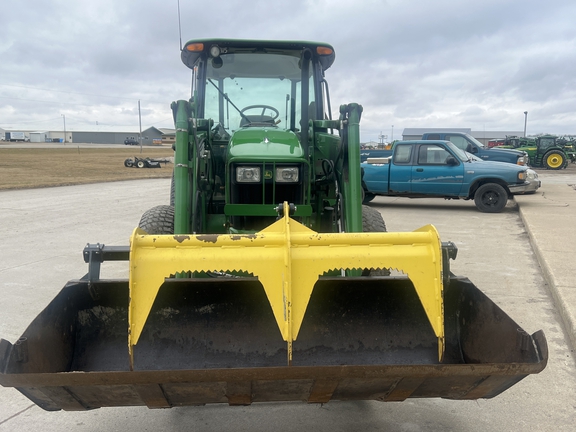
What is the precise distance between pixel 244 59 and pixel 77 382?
343cm

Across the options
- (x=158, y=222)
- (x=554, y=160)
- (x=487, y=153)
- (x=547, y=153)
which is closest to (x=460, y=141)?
Result: (x=487, y=153)

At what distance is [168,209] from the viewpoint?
5.05m

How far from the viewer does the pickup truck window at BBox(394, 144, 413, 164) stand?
1275 centimetres

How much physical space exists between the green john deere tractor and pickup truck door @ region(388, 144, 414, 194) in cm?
824

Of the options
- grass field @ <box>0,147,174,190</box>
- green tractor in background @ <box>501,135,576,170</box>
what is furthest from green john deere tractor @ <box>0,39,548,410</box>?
green tractor in background @ <box>501,135,576,170</box>

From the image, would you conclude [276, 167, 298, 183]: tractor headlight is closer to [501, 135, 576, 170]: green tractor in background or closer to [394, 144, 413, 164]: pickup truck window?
[394, 144, 413, 164]: pickup truck window

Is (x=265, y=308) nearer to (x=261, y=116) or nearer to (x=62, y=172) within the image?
(x=261, y=116)

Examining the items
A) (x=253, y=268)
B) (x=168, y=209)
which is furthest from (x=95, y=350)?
(x=168, y=209)

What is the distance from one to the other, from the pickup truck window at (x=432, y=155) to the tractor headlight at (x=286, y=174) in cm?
910

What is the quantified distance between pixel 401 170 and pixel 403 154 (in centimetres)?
45

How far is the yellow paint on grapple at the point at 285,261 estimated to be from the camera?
8.04ft

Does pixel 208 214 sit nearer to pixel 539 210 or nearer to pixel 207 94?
pixel 207 94

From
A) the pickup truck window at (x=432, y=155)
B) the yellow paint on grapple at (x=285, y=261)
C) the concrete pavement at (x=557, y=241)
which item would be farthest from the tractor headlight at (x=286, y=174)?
the pickup truck window at (x=432, y=155)

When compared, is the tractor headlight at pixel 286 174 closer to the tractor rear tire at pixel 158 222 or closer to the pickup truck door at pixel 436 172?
the tractor rear tire at pixel 158 222
